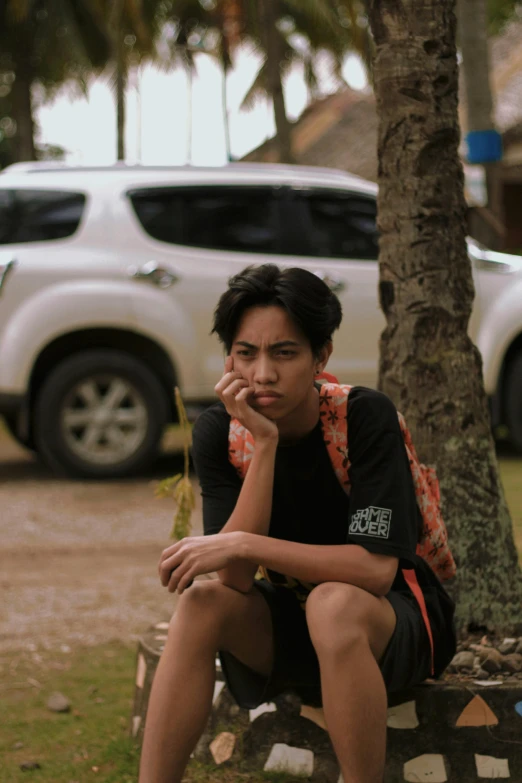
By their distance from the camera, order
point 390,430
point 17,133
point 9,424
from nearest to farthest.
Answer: point 390,430
point 9,424
point 17,133

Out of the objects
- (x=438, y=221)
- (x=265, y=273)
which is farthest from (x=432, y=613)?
(x=438, y=221)

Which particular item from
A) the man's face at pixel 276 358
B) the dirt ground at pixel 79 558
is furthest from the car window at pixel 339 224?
the man's face at pixel 276 358

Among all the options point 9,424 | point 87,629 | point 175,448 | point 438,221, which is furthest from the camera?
point 175,448

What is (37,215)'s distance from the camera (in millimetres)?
7734

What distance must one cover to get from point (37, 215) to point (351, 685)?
575 cm

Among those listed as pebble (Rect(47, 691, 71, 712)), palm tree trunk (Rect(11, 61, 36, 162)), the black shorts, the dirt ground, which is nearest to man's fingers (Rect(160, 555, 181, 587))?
the black shorts

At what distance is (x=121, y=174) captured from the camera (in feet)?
26.1

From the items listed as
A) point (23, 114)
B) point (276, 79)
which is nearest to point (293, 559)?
point (276, 79)

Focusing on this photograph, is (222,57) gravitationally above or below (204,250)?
above

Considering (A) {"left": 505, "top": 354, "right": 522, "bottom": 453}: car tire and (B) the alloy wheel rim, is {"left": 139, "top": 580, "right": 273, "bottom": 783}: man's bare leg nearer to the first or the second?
(B) the alloy wheel rim

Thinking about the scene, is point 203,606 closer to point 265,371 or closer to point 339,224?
point 265,371

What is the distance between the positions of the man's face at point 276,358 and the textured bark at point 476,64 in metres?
9.25

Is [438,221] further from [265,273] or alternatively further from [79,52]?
[79,52]

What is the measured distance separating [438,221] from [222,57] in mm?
21622
